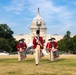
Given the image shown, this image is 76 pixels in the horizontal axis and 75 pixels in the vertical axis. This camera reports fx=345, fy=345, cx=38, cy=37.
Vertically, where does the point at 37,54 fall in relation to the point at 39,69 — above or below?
above

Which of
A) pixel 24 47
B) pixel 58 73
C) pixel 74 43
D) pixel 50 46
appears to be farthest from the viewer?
pixel 74 43

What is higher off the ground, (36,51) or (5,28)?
(5,28)

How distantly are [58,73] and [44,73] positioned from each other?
0.59 metres

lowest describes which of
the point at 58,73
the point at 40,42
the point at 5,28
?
the point at 58,73

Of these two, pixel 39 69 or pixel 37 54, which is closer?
pixel 39 69

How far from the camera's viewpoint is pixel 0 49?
110 m

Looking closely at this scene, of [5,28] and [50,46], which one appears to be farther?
[5,28]

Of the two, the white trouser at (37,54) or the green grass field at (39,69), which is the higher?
the white trouser at (37,54)

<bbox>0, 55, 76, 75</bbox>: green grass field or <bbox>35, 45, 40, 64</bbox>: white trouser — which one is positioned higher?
<bbox>35, 45, 40, 64</bbox>: white trouser

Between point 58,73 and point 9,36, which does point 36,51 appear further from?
point 9,36

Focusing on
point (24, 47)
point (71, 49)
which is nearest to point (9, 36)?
point (71, 49)

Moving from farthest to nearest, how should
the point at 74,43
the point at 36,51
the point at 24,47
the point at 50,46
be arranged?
the point at 74,43
the point at 24,47
the point at 50,46
the point at 36,51

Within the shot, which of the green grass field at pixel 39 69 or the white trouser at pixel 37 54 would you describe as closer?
the green grass field at pixel 39 69

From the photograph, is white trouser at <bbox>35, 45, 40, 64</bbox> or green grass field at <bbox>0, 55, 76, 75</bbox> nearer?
green grass field at <bbox>0, 55, 76, 75</bbox>
